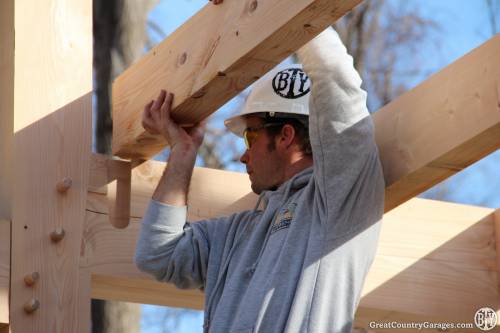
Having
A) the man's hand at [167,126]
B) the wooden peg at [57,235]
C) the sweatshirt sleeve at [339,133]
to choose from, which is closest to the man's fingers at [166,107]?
the man's hand at [167,126]

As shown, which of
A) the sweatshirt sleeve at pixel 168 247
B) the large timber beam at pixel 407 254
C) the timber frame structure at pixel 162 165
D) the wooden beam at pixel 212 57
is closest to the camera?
the wooden beam at pixel 212 57

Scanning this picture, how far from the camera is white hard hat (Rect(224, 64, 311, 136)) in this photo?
4.41 m

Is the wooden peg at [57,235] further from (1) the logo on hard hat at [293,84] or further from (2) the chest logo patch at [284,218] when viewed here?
(1) the logo on hard hat at [293,84]

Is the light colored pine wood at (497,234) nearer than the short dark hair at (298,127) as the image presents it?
No

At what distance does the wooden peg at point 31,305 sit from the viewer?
13.8ft

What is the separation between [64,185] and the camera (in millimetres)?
4371

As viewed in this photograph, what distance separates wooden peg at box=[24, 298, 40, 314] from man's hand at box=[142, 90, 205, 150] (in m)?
0.71

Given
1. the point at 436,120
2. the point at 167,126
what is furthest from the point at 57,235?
the point at 436,120

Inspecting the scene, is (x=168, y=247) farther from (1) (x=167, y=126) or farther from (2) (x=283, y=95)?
(2) (x=283, y=95)

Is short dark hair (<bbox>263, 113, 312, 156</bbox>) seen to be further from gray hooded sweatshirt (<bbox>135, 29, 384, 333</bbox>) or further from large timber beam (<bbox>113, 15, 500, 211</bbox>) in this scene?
gray hooded sweatshirt (<bbox>135, 29, 384, 333</bbox>)

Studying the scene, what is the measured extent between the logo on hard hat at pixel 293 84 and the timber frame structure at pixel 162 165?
31cm

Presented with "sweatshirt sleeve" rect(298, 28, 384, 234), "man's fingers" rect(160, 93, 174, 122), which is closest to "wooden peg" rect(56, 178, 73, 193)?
"man's fingers" rect(160, 93, 174, 122)

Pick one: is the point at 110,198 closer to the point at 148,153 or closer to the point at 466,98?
the point at 148,153

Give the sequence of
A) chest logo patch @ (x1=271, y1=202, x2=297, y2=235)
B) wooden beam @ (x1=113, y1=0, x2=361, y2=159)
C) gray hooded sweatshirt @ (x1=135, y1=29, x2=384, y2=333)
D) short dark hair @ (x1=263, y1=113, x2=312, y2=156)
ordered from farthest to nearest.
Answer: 1. short dark hair @ (x1=263, y1=113, x2=312, y2=156)
2. chest logo patch @ (x1=271, y1=202, x2=297, y2=235)
3. gray hooded sweatshirt @ (x1=135, y1=29, x2=384, y2=333)
4. wooden beam @ (x1=113, y1=0, x2=361, y2=159)
